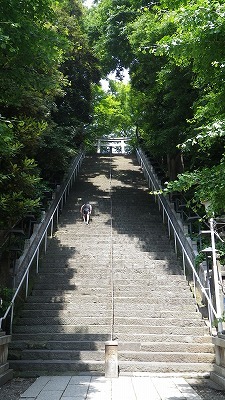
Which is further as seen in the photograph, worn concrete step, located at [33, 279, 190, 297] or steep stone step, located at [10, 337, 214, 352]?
worn concrete step, located at [33, 279, 190, 297]

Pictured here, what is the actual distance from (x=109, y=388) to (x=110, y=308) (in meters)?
2.64

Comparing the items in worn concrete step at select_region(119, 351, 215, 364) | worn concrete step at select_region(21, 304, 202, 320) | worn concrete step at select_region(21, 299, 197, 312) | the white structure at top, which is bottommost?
worn concrete step at select_region(119, 351, 215, 364)

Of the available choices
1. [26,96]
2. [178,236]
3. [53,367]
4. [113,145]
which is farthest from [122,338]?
[113,145]

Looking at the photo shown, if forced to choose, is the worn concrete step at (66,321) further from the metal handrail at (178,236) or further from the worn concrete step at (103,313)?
the metal handrail at (178,236)

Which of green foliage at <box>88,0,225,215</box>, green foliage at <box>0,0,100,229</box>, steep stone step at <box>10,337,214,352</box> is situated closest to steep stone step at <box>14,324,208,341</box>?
steep stone step at <box>10,337,214,352</box>

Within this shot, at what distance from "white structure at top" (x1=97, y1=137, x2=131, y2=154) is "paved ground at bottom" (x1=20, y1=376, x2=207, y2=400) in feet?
83.4

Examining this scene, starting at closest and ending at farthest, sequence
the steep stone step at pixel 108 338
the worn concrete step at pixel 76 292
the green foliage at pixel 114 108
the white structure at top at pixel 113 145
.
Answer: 1. the steep stone step at pixel 108 338
2. the worn concrete step at pixel 76 292
3. the green foliage at pixel 114 108
4. the white structure at top at pixel 113 145

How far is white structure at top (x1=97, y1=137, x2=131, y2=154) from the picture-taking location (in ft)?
100

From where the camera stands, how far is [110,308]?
7.93 meters

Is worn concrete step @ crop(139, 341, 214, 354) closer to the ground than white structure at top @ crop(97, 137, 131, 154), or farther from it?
closer to the ground

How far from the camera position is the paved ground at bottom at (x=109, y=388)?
488 cm

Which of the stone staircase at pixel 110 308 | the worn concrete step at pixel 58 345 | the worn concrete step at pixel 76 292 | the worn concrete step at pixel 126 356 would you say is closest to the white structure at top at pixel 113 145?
the stone staircase at pixel 110 308

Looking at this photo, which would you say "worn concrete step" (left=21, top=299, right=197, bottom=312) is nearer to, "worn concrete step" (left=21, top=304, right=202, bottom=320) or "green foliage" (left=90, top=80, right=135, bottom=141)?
"worn concrete step" (left=21, top=304, right=202, bottom=320)

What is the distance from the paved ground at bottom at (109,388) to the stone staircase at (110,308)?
0.43 metres
